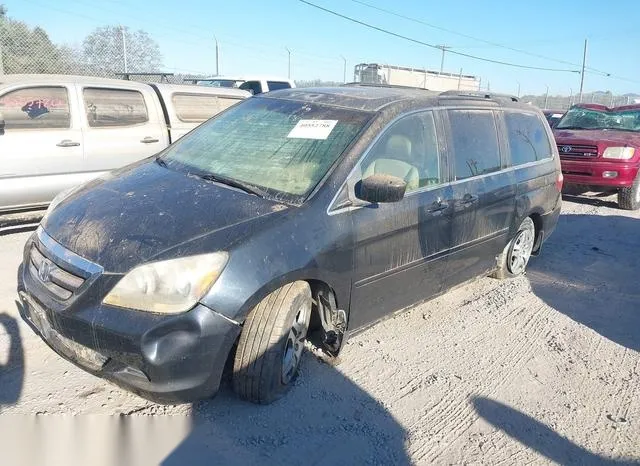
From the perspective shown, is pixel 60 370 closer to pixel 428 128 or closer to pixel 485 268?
pixel 428 128

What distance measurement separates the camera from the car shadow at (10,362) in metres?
2.91

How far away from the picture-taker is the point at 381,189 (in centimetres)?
313

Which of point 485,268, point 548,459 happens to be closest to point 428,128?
point 485,268

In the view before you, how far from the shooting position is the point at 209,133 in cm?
408

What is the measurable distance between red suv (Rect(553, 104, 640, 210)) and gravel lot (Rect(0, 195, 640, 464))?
5209 mm

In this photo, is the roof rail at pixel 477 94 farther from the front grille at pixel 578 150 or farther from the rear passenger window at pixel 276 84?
the rear passenger window at pixel 276 84

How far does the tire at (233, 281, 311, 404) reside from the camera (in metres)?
2.79

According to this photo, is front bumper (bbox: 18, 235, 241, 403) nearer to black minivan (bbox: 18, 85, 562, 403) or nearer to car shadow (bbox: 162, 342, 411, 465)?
black minivan (bbox: 18, 85, 562, 403)

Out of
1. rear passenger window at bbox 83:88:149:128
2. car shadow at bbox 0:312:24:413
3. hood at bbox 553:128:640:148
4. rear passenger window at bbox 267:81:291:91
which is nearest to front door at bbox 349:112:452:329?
car shadow at bbox 0:312:24:413

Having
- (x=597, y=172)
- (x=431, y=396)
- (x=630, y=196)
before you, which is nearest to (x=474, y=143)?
(x=431, y=396)

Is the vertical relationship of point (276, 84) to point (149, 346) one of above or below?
above

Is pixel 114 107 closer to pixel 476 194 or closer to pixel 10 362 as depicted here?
pixel 10 362

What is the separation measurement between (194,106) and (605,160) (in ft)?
22.8

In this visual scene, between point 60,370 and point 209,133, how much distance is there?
1945mm
